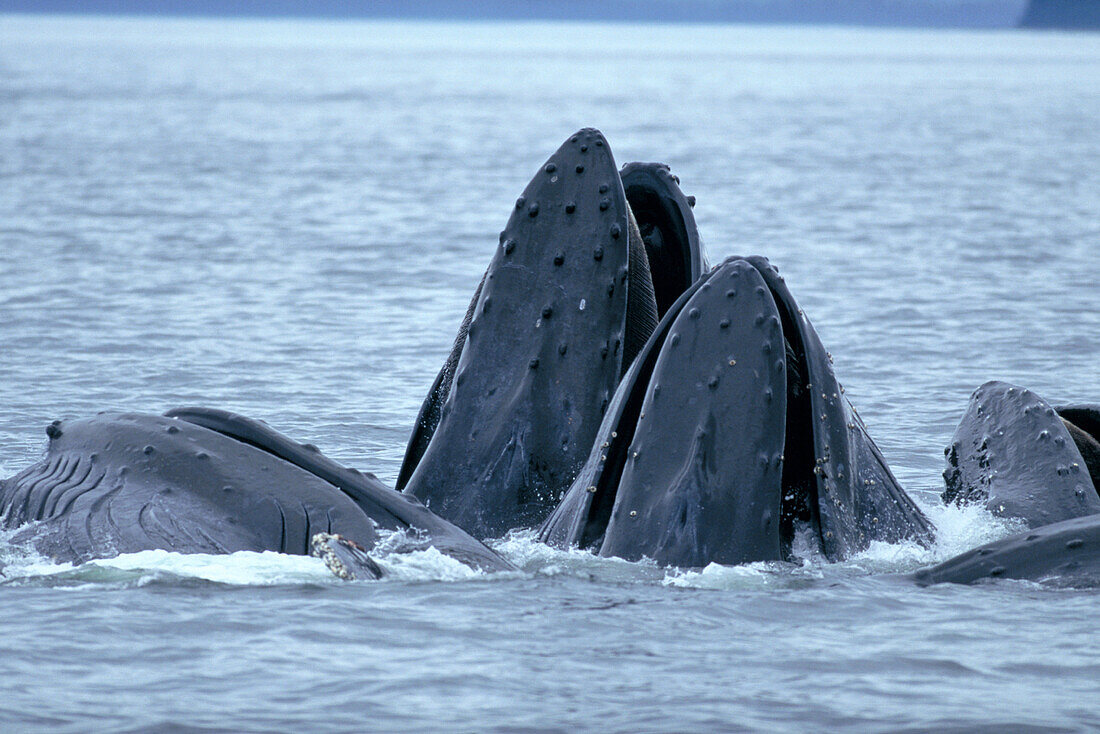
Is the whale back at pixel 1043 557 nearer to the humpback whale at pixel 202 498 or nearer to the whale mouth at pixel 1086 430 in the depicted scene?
the whale mouth at pixel 1086 430

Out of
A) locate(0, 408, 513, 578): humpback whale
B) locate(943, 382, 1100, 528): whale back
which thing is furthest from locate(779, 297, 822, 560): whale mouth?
locate(943, 382, 1100, 528): whale back

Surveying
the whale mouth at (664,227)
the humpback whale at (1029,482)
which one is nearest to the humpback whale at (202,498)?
the whale mouth at (664,227)

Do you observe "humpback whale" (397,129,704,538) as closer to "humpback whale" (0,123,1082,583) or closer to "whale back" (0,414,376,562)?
"humpback whale" (0,123,1082,583)

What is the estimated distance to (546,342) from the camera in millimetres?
6480

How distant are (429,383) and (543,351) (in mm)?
5719

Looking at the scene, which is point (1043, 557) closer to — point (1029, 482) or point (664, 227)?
point (1029, 482)

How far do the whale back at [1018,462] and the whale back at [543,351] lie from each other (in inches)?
61.9

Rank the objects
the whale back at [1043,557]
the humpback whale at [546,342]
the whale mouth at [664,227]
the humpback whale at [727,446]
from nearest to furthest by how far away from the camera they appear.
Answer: the humpback whale at [727,446] < the whale back at [1043,557] < the humpback whale at [546,342] < the whale mouth at [664,227]

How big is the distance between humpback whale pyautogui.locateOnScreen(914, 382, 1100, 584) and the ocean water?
0.10m

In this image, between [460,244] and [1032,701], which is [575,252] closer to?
[1032,701]

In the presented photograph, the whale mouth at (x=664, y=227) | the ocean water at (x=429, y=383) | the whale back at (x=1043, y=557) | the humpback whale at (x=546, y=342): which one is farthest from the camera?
the whale mouth at (x=664, y=227)

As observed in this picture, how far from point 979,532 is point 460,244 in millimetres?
14641

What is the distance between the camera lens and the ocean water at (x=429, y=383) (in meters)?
5.47

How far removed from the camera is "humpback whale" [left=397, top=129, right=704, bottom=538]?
642 cm
